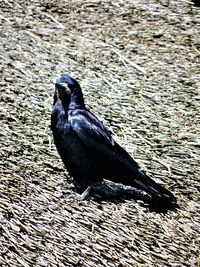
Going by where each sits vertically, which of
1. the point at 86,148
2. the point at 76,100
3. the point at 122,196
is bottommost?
the point at 122,196

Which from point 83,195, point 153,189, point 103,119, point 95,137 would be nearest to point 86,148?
point 95,137

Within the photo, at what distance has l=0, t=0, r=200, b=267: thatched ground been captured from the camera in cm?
312

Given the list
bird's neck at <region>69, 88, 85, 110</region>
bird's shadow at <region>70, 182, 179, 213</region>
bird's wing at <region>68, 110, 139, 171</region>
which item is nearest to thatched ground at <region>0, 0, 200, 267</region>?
bird's shadow at <region>70, 182, 179, 213</region>

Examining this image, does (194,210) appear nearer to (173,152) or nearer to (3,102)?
(173,152)

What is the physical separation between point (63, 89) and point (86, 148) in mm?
276

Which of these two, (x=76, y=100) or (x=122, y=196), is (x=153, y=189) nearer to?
(x=122, y=196)

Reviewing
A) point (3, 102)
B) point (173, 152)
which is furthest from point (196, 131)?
point (3, 102)

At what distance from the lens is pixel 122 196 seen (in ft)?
11.6

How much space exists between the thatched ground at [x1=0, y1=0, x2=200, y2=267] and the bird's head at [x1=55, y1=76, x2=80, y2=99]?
13.1 inches

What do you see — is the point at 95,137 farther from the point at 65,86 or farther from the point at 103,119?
the point at 103,119

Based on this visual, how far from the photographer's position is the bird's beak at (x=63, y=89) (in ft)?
11.5

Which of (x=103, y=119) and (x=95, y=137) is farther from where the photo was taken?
(x=103, y=119)

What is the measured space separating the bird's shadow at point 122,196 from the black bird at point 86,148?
3cm

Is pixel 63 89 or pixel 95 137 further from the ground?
pixel 63 89
